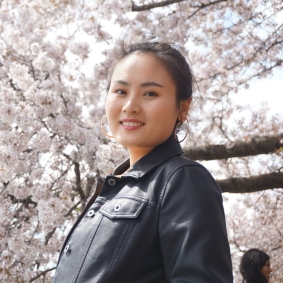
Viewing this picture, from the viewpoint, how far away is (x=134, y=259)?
42.8 inches

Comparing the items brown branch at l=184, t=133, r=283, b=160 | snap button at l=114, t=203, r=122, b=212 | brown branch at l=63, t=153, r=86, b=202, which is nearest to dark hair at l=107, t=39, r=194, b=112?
snap button at l=114, t=203, r=122, b=212

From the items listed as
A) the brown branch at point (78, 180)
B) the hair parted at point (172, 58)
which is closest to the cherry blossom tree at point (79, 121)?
the brown branch at point (78, 180)

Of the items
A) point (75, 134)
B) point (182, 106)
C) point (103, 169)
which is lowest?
point (103, 169)

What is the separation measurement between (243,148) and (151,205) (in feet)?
15.1

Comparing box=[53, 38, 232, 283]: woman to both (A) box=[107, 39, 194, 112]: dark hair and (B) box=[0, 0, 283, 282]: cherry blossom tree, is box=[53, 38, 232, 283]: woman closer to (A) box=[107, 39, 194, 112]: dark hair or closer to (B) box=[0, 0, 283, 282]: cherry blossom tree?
(A) box=[107, 39, 194, 112]: dark hair

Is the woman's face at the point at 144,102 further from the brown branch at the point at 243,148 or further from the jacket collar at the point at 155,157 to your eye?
the brown branch at the point at 243,148

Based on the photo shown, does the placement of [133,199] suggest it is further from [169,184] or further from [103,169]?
[103,169]

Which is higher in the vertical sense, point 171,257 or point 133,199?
point 133,199

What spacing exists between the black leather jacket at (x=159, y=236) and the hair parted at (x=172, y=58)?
0.78ft

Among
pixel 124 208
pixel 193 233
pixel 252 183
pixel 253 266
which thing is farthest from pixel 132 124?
pixel 252 183

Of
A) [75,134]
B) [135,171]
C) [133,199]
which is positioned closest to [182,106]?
[135,171]

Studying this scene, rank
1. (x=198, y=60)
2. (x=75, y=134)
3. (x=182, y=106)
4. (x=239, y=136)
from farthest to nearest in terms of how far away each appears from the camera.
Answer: (x=198, y=60) < (x=239, y=136) < (x=75, y=134) < (x=182, y=106)

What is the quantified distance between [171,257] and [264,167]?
6869 millimetres

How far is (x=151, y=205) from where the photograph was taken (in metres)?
1.12
